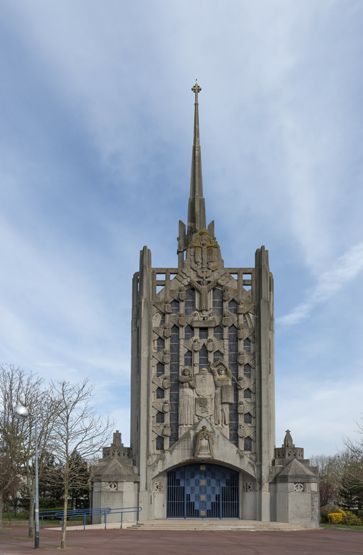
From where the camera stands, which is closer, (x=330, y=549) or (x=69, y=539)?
(x=330, y=549)

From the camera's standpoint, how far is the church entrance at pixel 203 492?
4419 cm

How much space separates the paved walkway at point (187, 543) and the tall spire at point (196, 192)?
2598cm

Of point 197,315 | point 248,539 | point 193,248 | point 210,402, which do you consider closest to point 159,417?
point 210,402

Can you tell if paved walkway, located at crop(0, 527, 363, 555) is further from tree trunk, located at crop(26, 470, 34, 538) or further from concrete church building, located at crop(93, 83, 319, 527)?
concrete church building, located at crop(93, 83, 319, 527)

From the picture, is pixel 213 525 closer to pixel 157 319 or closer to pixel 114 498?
pixel 114 498

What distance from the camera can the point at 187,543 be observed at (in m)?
28.8

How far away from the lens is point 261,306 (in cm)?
4591

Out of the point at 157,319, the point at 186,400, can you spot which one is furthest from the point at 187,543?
the point at 157,319

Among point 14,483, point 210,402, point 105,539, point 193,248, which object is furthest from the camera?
point 193,248

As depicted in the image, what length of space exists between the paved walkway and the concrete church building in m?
6.25

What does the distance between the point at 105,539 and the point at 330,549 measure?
9580 mm

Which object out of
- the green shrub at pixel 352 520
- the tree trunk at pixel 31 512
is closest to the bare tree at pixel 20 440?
the tree trunk at pixel 31 512

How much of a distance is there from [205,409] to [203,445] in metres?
2.32

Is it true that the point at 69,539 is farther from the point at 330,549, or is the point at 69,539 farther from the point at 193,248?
the point at 193,248
